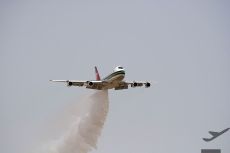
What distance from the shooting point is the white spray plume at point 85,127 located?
119188 millimetres

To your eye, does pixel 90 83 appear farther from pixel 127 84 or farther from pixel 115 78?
pixel 127 84

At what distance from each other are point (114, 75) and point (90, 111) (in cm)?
1072

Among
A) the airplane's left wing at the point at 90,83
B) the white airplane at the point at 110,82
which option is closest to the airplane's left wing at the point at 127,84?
the white airplane at the point at 110,82

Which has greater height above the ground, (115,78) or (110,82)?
(115,78)

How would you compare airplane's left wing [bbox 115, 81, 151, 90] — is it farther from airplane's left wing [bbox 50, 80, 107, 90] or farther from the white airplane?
airplane's left wing [bbox 50, 80, 107, 90]

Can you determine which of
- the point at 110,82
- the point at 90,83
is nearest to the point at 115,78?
the point at 110,82

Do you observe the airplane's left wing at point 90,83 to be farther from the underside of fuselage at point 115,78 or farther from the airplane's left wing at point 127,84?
the airplane's left wing at point 127,84

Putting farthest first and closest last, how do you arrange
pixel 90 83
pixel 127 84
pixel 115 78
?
pixel 127 84, pixel 90 83, pixel 115 78

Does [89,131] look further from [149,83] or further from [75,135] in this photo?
[149,83]

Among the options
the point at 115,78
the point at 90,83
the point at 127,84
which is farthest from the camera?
the point at 127,84

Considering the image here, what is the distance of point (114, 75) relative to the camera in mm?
116250

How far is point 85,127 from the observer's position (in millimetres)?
121188

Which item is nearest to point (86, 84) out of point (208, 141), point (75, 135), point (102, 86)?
point (102, 86)

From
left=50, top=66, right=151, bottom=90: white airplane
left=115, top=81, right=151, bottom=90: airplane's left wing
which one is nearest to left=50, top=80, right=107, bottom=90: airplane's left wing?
left=50, top=66, right=151, bottom=90: white airplane
